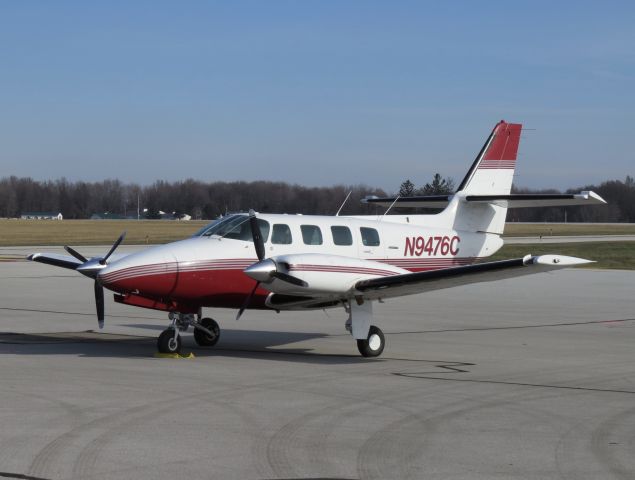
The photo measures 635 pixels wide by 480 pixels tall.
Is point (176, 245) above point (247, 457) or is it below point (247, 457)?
above

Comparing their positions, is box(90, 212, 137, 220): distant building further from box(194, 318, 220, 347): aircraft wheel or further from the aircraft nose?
the aircraft nose

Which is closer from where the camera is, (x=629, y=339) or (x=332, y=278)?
(x=332, y=278)

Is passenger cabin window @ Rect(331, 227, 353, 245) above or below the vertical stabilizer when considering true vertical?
below

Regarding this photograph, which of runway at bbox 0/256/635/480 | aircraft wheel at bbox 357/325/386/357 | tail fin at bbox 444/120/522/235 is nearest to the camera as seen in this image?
runway at bbox 0/256/635/480

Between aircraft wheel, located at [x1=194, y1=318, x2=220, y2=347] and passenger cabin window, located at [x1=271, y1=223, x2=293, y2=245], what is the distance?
2.21 meters

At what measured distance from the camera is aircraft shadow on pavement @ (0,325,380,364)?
15.2 metres

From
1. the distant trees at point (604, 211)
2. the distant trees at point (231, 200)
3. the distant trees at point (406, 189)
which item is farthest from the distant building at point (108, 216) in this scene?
the distant trees at point (406, 189)

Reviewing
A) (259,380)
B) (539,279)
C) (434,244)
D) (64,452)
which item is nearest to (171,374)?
(259,380)

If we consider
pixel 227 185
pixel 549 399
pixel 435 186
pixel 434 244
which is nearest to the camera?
pixel 549 399

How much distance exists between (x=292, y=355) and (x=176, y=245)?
272 centimetres

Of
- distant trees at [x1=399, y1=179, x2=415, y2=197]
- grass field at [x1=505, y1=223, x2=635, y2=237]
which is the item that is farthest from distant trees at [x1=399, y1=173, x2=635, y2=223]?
distant trees at [x1=399, y1=179, x2=415, y2=197]

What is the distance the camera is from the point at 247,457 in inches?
321

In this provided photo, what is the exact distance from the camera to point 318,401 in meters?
11.0

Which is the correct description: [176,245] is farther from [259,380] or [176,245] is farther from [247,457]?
[247,457]
